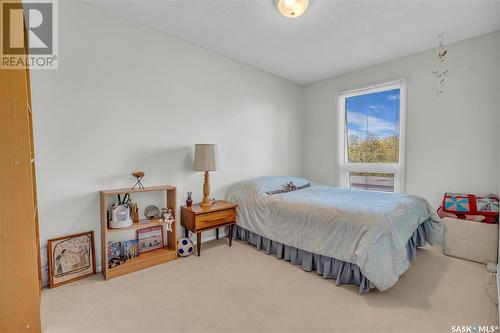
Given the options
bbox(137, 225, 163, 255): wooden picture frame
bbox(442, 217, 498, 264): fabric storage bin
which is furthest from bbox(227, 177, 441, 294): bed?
bbox(137, 225, 163, 255): wooden picture frame

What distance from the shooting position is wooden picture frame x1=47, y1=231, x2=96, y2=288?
1.98m

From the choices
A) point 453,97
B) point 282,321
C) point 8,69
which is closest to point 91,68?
point 8,69

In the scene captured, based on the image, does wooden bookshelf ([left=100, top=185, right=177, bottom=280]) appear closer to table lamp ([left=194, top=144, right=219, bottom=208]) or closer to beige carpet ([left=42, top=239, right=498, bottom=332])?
beige carpet ([left=42, top=239, right=498, bottom=332])

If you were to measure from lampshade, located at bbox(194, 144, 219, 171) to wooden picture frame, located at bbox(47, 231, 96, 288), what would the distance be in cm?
122

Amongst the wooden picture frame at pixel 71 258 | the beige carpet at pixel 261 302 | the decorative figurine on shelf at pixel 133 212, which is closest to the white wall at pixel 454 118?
the beige carpet at pixel 261 302

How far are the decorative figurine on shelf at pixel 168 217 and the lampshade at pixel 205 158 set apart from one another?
21.7 inches

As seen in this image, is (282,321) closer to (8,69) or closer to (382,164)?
(8,69)

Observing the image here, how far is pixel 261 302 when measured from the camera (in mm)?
1799

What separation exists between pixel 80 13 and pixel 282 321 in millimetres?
3083

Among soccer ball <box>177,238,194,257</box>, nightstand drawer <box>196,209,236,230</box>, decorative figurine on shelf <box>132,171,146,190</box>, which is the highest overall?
decorative figurine on shelf <box>132,171,146,190</box>

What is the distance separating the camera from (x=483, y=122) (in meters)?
2.70

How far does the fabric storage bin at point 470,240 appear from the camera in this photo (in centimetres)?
237

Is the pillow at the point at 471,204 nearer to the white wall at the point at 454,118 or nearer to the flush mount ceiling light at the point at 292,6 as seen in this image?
the white wall at the point at 454,118

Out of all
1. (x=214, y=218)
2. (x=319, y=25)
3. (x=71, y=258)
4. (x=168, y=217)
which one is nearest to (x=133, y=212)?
(x=168, y=217)
